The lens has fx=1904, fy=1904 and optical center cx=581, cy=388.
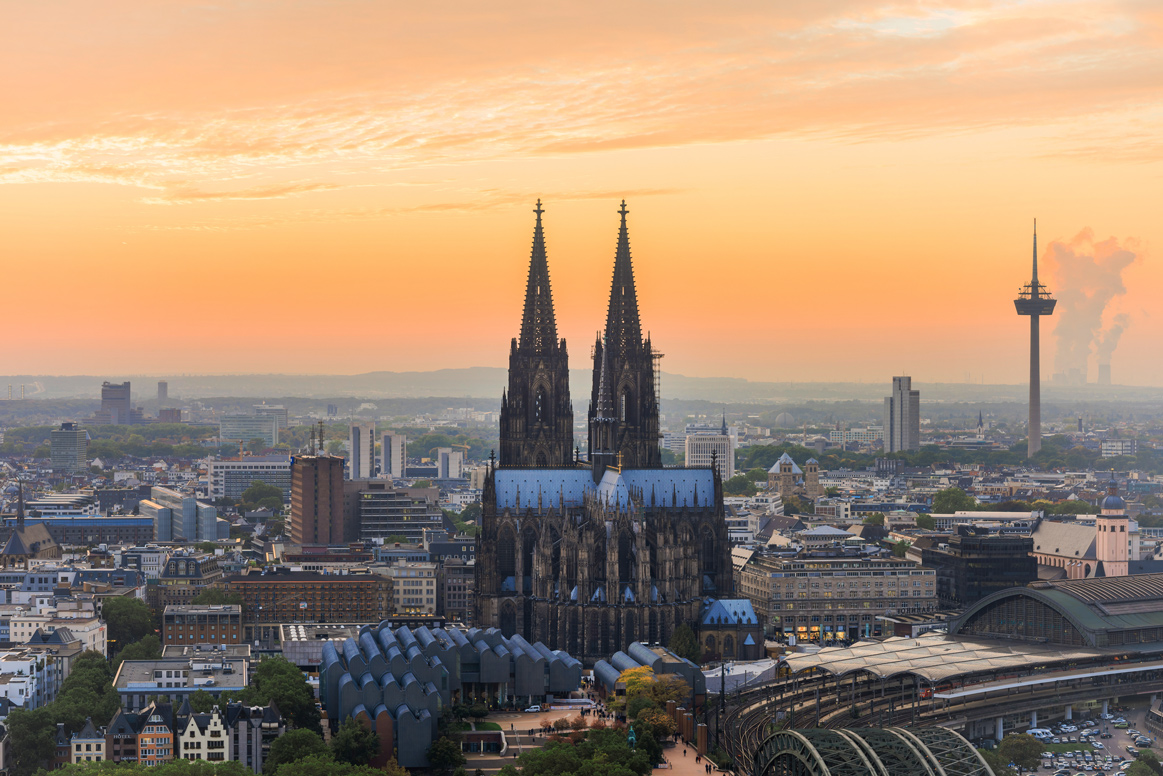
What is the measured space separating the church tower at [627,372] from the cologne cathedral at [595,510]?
88 mm

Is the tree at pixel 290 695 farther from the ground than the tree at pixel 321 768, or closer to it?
farther from the ground

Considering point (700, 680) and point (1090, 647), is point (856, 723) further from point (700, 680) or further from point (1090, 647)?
point (1090, 647)

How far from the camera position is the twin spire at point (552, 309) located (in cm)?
16662

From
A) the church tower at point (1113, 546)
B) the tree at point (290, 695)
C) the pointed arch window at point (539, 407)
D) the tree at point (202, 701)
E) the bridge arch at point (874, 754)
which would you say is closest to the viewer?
the bridge arch at point (874, 754)

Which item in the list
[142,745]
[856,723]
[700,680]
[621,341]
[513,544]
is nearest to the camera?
[142,745]

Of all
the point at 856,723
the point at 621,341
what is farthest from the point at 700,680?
the point at 621,341

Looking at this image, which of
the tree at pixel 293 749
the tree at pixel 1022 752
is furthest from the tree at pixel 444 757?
the tree at pixel 1022 752

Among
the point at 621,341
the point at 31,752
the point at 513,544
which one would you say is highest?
the point at 621,341

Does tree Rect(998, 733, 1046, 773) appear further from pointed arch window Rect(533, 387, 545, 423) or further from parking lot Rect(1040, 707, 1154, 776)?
pointed arch window Rect(533, 387, 545, 423)

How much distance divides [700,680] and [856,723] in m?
13.6

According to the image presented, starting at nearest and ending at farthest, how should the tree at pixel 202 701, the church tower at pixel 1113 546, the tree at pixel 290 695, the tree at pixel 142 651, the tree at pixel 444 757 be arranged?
1. the tree at pixel 444 757
2. the tree at pixel 202 701
3. the tree at pixel 290 695
4. the tree at pixel 142 651
5. the church tower at pixel 1113 546

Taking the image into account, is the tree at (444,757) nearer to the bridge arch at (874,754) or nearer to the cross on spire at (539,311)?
the bridge arch at (874,754)

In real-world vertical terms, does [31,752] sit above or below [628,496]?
below

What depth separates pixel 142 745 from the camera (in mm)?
114062
